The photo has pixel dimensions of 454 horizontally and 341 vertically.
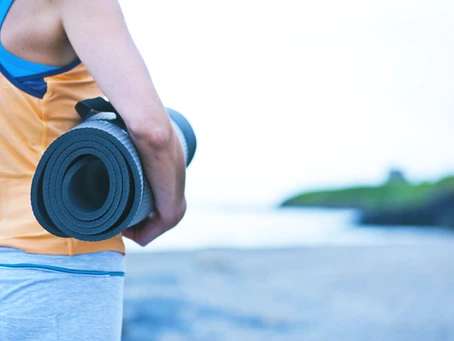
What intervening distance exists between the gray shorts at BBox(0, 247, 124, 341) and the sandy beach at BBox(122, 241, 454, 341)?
3.11m

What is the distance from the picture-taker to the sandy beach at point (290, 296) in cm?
450

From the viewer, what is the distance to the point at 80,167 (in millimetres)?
1206

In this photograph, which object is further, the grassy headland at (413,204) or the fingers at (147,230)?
the grassy headland at (413,204)

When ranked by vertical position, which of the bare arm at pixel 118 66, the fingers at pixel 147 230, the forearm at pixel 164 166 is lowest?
the fingers at pixel 147 230

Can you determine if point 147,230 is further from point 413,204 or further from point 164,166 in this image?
point 413,204

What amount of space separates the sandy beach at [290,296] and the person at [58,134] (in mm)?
3126

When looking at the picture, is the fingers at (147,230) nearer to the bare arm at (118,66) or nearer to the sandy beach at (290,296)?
the bare arm at (118,66)

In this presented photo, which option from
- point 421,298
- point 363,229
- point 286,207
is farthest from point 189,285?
point 286,207

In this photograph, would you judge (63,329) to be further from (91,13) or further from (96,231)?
(91,13)

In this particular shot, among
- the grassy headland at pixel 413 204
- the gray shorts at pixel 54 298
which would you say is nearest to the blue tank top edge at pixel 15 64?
the gray shorts at pixel 54 298

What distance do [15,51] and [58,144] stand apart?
0.56 feet

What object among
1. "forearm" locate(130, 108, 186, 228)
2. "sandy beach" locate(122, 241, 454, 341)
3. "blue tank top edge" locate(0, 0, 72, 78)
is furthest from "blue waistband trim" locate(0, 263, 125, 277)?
"sandy beach" locate(122, 241, 454, 341)

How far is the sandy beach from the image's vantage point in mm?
4496

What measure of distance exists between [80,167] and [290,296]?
4.88 m
